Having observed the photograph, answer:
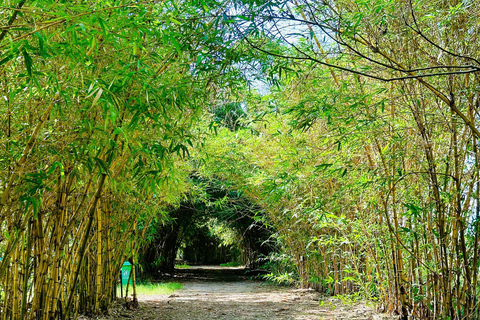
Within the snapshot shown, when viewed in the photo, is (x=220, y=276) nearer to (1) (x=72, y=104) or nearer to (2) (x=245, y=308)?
(2) (x=245, y=308)

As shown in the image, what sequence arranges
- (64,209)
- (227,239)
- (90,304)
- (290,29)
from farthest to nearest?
(227,239) < (90,304) < (64,209) < (290,29)

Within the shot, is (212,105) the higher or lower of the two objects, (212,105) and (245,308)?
the higher

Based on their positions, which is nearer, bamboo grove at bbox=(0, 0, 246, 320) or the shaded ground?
bamboo grove at bbox=(0, 0, 246, 320)

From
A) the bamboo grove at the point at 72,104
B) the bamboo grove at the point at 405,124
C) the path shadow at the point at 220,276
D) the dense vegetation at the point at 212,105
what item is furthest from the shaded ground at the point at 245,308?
the path shadow at the point at 220,276

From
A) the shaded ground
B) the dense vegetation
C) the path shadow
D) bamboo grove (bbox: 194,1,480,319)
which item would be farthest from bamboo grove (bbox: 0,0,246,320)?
the path shadow

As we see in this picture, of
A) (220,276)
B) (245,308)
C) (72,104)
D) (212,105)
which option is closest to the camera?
(72,104)

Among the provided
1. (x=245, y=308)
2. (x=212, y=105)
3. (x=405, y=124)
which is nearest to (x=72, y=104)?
(x=212, y=105)

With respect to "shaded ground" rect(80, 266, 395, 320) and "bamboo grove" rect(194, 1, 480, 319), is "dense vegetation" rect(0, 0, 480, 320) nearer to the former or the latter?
"bamboo grove" rect(194, 1, 480, 319)

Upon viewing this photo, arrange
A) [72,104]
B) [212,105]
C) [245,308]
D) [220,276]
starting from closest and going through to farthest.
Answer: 1. [72,104]
2. [212,105]
3. [245,308]
4. [220,276]

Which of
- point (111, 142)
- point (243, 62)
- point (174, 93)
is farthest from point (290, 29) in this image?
point (111, 142)

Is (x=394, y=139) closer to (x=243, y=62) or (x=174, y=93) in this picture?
(x=243, y=62)

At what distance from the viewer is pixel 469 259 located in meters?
2.39

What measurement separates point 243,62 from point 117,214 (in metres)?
2.44

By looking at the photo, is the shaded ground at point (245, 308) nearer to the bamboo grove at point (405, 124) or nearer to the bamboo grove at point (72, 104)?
the bamboo grove at point (405, 124)
